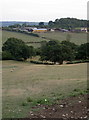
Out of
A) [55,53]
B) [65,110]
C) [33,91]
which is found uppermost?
[55,53]

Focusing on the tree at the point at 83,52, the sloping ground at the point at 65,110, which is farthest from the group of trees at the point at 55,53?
the sloping ground at the point at 65,110

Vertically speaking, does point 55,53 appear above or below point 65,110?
above

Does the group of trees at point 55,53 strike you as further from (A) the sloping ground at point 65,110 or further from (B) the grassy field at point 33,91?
(A) the sloping ground at point 65,110

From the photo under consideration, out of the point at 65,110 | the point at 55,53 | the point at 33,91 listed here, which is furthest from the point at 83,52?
the point at 65,110

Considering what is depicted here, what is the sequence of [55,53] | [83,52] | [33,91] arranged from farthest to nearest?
1. [83,52]
2. [55,53]
3. [33,91]

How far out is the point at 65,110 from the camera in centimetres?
699

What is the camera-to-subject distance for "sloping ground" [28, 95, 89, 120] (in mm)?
6594

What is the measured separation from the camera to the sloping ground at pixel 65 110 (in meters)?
6.59

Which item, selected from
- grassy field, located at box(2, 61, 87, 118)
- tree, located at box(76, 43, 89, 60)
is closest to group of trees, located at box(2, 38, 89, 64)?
tree, located at box(76, 43, 89, 60)

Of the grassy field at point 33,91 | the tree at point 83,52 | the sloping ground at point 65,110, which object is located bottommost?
the grassy field at point 33,91

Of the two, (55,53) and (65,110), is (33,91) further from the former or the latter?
(55,53)

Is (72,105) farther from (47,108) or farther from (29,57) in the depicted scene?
(29,57)

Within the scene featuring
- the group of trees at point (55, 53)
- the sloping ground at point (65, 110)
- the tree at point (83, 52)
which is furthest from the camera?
the tree at point (83, 52)

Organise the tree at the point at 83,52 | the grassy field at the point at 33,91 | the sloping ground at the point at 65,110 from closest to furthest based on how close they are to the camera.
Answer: the sloping ground at the point at 65,110
the grassy field at the point at 33,91
the tree at the point at 83,52
